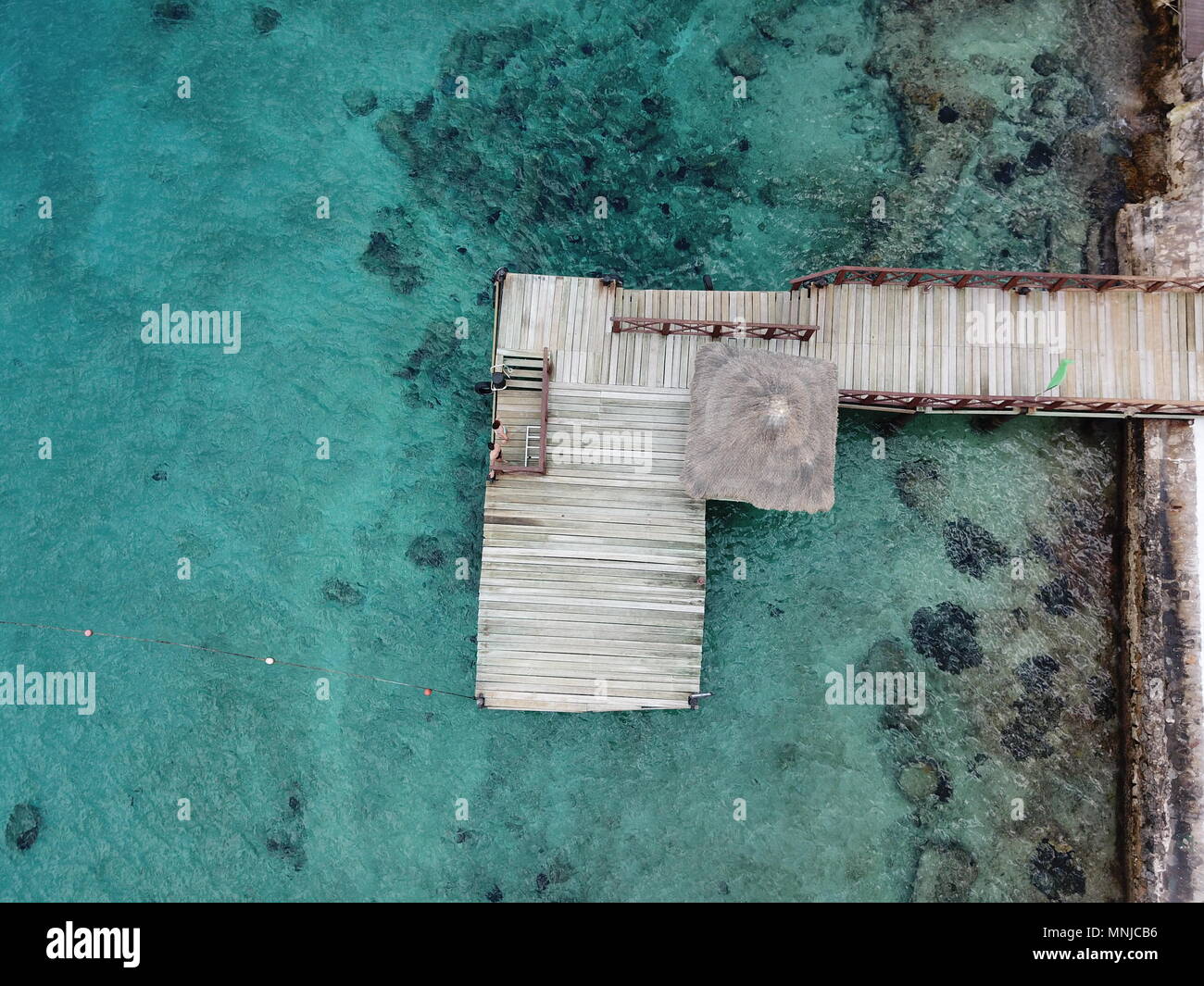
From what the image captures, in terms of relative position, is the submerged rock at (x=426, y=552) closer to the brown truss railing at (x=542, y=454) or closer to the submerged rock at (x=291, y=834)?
the brown truss railing at (x=542, y=454)

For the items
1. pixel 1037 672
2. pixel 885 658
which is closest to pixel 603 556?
pixel 885 658

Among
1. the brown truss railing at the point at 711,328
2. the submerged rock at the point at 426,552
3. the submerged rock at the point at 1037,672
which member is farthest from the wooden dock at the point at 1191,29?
the submerged rock at the point at 426,552

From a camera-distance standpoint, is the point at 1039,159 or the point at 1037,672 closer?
the point at 1037,672

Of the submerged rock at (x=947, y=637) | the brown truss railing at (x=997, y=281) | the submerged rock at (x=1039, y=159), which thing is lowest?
the submerged rock at (x=947, y=637)

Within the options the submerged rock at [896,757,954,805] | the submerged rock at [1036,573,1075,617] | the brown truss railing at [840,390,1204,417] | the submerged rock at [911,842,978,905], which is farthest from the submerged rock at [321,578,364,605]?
the submerged rock at [1036,573,1075,617]

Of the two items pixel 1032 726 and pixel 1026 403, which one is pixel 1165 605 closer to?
pixel 1032 726

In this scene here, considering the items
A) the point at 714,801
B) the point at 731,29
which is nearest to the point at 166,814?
the point at 714,801

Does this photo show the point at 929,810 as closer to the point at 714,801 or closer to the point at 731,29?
the point at 714,801
